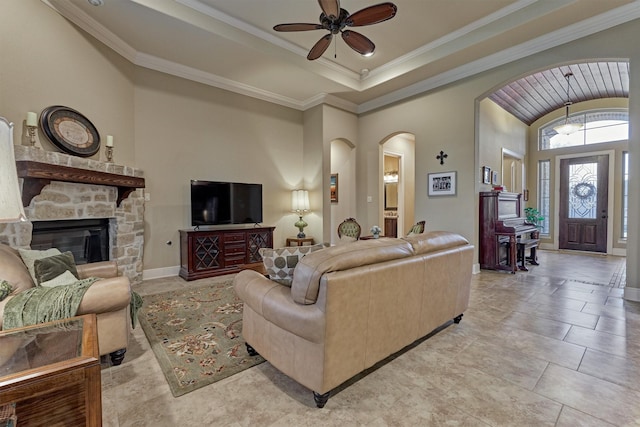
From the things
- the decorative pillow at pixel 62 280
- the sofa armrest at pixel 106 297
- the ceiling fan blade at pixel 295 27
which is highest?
the ceiling fan blade at pixel 295 27

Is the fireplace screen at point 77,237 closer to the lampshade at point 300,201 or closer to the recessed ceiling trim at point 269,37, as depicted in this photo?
the recessed ceiling trim at point 269,37

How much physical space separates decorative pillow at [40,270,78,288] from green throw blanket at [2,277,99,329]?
0.17m

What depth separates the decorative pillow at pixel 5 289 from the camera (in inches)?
61.6

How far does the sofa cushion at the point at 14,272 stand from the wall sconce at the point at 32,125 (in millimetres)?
1622

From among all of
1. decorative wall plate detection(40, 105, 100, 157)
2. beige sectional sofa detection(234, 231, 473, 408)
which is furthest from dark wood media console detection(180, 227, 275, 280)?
beige sectional sofa detection(234, 231, 473, 408)

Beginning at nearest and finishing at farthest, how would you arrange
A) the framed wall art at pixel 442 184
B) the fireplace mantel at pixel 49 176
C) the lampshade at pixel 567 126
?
the fireplace mantel at pixel 49 176, the framed wall art at pixel 442 184, the lampshade at pixel 567 126

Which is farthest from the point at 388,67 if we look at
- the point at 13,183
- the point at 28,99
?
the point at 13,183

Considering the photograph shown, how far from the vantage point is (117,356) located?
2049 mm

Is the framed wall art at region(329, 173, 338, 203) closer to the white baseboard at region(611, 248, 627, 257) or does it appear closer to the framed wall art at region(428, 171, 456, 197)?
the framed wall art at region(428, 171, 456, 197)

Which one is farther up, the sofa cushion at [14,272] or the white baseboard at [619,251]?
the sofa cushion at [14,272]

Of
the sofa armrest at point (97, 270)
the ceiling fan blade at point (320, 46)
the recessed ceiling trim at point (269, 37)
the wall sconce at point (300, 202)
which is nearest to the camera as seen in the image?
the sofa armrest at point (97, 270)

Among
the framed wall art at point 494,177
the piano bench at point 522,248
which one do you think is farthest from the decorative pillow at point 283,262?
the framed wall art at point 494,177

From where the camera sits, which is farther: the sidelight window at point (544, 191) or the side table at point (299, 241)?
the sidelight window at point (544, 191)

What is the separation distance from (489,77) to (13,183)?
211 inches
